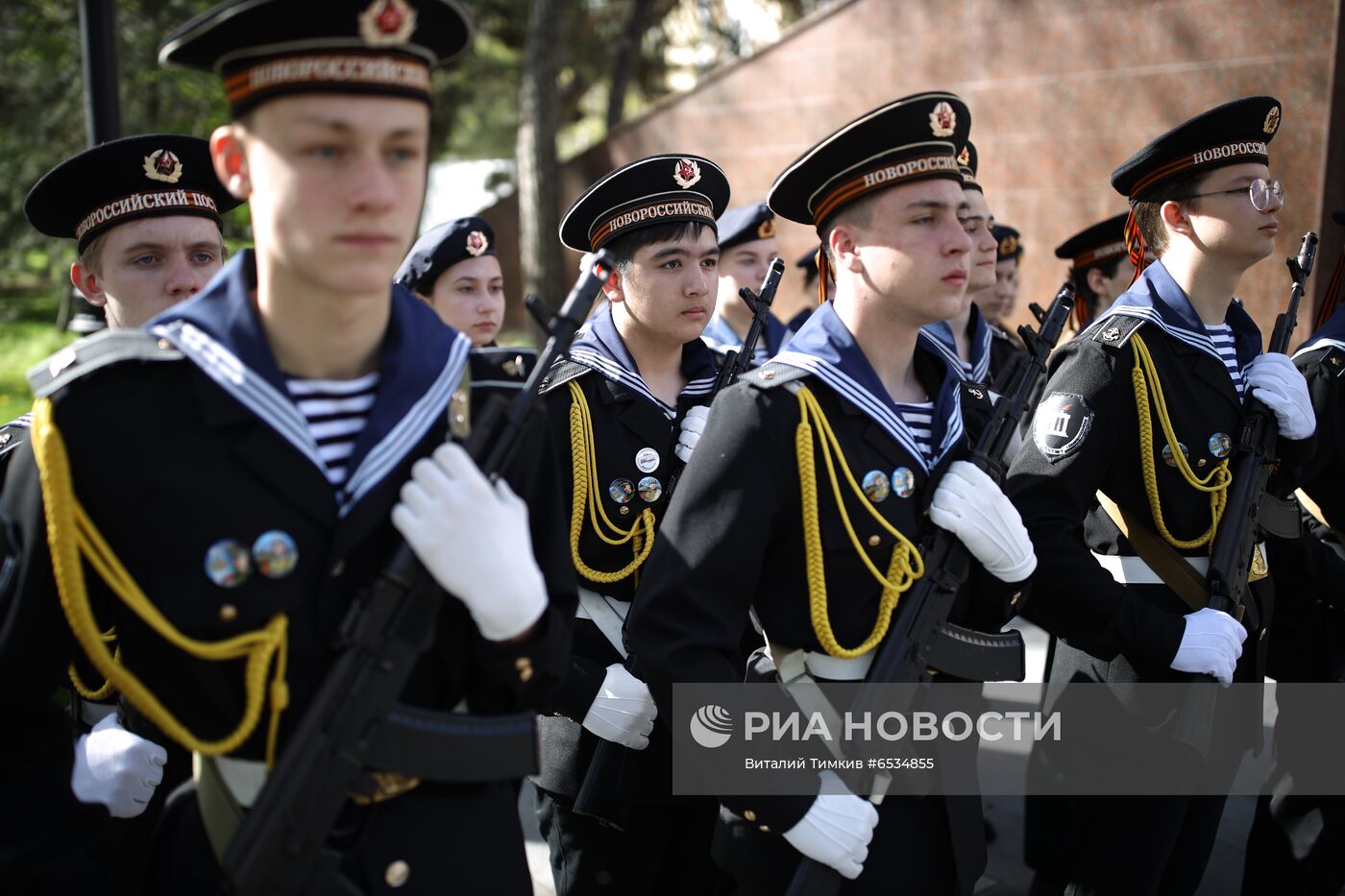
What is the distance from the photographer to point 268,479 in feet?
6.00

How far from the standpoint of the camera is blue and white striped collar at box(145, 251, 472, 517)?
6.08 ft

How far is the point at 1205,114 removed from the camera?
135 inches

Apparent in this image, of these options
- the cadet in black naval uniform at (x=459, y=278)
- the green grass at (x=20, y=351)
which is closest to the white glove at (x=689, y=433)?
the cadet in black naval uniform at (x=459, y=278)

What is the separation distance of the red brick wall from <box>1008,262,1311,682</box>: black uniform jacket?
5.38 meters

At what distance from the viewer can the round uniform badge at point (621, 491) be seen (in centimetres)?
327

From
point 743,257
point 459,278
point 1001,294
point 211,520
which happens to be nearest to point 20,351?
point 743,257

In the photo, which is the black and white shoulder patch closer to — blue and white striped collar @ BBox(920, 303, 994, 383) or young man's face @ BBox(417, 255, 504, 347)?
blue and white striped collar @ BBox(920, 303, 994, 383)

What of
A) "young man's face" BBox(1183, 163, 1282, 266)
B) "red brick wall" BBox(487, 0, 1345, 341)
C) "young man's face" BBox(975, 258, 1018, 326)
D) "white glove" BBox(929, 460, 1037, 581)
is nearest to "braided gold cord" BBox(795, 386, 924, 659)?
"white glove" BBox(929, 460, 1037, 581)

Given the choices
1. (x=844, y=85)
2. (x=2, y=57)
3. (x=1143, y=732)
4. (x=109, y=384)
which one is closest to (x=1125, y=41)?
(x=844, y=85)

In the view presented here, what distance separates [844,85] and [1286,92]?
411cm

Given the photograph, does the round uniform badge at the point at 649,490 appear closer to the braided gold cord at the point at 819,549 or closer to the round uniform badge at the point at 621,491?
the round uniform badge at the point at 621,491

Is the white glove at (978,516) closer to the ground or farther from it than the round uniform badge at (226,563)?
farther from it

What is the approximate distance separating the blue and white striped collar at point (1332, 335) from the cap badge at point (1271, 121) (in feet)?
3.04

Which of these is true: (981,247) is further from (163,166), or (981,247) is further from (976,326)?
(163,166)
